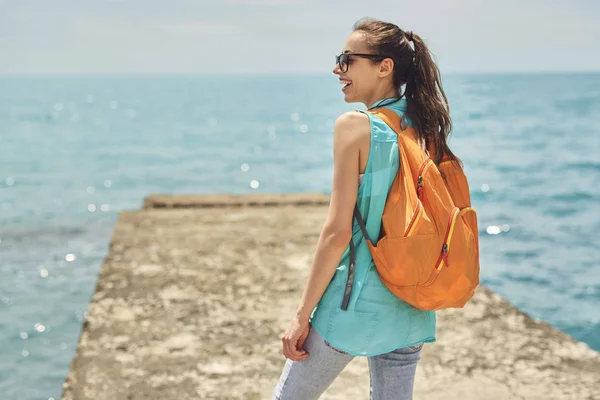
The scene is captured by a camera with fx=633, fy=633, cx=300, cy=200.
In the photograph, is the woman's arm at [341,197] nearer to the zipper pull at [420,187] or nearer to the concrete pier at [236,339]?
the zipper pull at [420,187]

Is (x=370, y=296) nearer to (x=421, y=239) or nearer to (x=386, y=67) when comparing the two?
(x=421, y=239)

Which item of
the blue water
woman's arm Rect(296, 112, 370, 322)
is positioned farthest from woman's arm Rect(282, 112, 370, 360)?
the blue water

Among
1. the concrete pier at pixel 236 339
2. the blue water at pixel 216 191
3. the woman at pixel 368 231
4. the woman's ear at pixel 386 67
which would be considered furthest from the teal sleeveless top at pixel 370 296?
the blue water at pixel 216 191

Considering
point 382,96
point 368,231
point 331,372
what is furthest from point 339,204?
point 331,372

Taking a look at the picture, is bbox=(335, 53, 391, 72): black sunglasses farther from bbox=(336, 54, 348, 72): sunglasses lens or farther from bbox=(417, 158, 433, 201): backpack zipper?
bbox=(417, 158, 433, 201): backpack zipper

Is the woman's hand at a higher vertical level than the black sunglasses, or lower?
lower

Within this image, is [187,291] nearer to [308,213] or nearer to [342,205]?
[308,213]

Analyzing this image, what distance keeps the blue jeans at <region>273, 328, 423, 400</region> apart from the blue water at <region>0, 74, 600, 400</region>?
17.5 ft

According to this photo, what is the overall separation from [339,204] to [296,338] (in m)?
0.45

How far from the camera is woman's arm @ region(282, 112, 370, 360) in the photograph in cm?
186

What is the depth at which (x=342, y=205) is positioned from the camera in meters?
1.87

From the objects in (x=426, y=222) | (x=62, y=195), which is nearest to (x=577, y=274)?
(x=426, y=222)

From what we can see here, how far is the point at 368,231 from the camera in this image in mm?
1927

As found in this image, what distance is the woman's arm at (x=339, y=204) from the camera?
1855 millimetres
